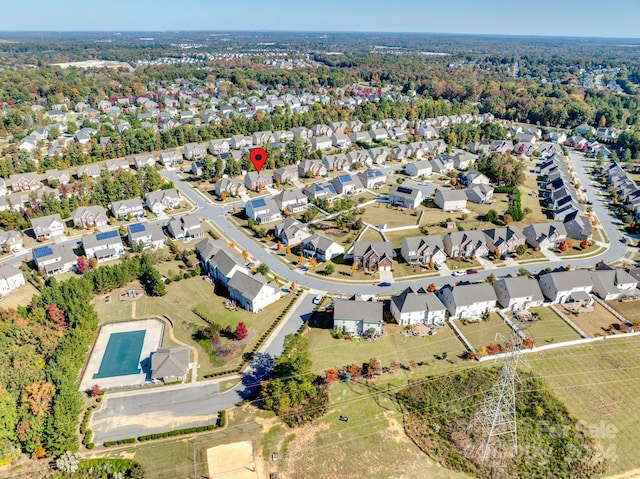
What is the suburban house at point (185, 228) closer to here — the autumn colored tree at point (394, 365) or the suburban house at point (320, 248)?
the suburban house at point (320, 248)

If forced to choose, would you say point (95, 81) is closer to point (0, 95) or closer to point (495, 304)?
point (0, 95)

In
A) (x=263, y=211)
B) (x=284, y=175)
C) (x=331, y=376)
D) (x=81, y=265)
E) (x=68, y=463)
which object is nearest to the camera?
(x=68, y=463)

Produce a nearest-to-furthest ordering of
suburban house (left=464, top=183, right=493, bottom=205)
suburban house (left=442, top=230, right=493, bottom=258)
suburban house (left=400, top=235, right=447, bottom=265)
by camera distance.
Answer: suburban house (left=400, top=235, right=447, bottom=265) → suburban house (left=442, top=230, right=493, bottom=258) → suburban house (left=464, top=183, right=493, bottom=205)

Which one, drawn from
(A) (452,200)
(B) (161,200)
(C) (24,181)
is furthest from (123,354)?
(C) (24,181)

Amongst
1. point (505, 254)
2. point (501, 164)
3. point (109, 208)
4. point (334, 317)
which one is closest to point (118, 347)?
point (334, 317)

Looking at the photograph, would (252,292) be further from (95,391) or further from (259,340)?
(95,391)

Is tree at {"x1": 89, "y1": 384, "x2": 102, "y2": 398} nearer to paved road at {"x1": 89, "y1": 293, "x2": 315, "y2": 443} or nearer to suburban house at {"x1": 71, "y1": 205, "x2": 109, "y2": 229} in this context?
paved road at {"x1": 89, "y1": 293, "x2": 315, "y2": 443}

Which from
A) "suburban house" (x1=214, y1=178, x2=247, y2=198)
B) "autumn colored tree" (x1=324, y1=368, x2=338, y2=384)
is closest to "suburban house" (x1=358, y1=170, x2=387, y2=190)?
"suburban house" (x1=214, y1=178, x2=247, y2=198)
